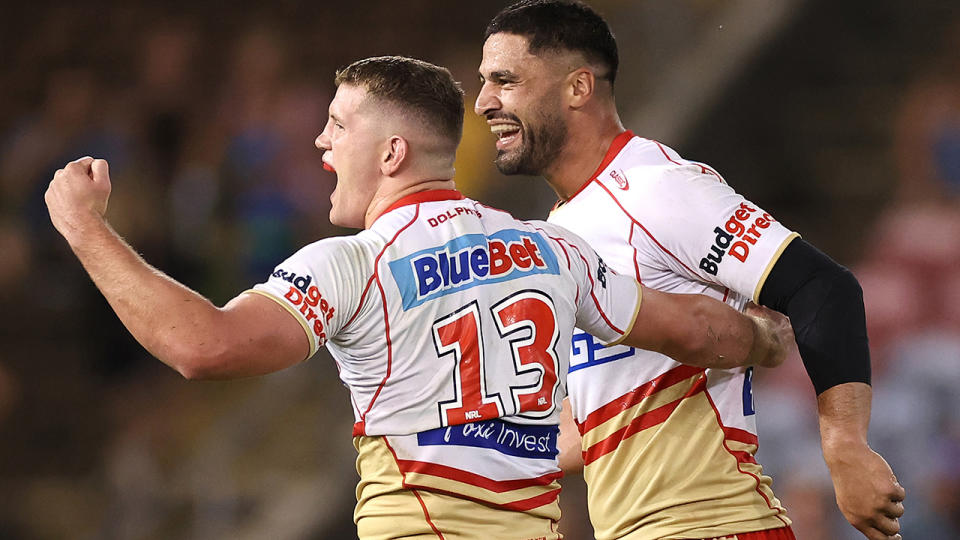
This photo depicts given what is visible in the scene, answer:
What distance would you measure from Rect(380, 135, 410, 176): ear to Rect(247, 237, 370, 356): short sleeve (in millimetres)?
360

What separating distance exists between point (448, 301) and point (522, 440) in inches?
14.4

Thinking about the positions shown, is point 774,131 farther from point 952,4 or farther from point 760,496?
point 760,496

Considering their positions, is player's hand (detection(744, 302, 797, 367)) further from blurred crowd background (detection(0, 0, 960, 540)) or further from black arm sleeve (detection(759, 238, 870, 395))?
blurred crowd background (detection(0, 0, 960, 540))

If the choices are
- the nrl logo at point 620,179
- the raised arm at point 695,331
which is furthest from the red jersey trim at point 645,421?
the nrl logo at point 620,179

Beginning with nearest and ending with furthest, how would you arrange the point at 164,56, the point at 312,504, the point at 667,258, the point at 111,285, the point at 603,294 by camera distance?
the point at 111,285, the point at 603,294, the point at 667,258, the point at 312,504, the point at 164,56

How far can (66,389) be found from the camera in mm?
8625

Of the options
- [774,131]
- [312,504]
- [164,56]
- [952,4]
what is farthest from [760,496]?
[164,56]

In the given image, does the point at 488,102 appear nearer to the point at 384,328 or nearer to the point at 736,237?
the point at 736,237

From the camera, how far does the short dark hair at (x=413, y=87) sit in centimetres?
298

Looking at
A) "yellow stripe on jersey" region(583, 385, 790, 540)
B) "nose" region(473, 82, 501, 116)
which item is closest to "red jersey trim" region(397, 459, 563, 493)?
"yellow stripe on jersey" region(583, 385, 790, 540)

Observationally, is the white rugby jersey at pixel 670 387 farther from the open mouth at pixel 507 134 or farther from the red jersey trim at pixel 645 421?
the open mouth at pixel 507 134

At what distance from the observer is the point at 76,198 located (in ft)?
8.40

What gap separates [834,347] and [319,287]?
1.36 meters

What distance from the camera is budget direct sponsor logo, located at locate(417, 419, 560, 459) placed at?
272 centimetres
